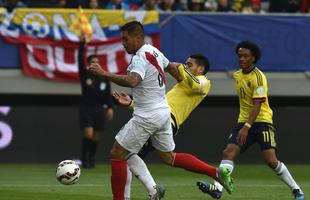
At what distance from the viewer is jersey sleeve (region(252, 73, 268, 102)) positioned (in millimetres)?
12180

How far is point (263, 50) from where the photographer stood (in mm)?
21156

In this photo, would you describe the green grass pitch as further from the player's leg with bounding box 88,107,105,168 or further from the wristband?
the wristband

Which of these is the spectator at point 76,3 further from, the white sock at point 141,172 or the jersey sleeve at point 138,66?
the jersey sleeve at point 138,66

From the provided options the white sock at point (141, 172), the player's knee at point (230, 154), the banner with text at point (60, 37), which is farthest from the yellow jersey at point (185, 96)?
the banner with text at point (60, 37)

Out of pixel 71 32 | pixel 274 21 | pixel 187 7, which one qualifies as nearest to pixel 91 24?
pixel 71 32

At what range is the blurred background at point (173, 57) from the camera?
19.4 m

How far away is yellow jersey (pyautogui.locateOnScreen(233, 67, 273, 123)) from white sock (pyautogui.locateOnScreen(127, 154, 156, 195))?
2010 mm

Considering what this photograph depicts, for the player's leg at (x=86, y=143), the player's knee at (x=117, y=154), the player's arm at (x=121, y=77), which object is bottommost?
the player's leg at (x=86, y=143)

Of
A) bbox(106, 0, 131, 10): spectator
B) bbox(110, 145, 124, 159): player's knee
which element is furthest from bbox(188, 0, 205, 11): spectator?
bbox(110, 145, 124, 159): player's knee

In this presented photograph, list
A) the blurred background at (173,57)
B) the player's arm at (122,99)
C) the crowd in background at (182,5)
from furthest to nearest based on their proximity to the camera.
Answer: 1. the crowd in background at (182,5)
2. the blurred background at (173,57)
3. the player's arm at (122,99)

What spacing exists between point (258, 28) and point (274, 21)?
400mm

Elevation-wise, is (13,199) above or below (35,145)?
above

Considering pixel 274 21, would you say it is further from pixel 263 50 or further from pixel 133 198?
pixel 133 198

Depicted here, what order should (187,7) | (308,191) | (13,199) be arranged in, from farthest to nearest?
(187,7)
(308,191)
(13,199)
